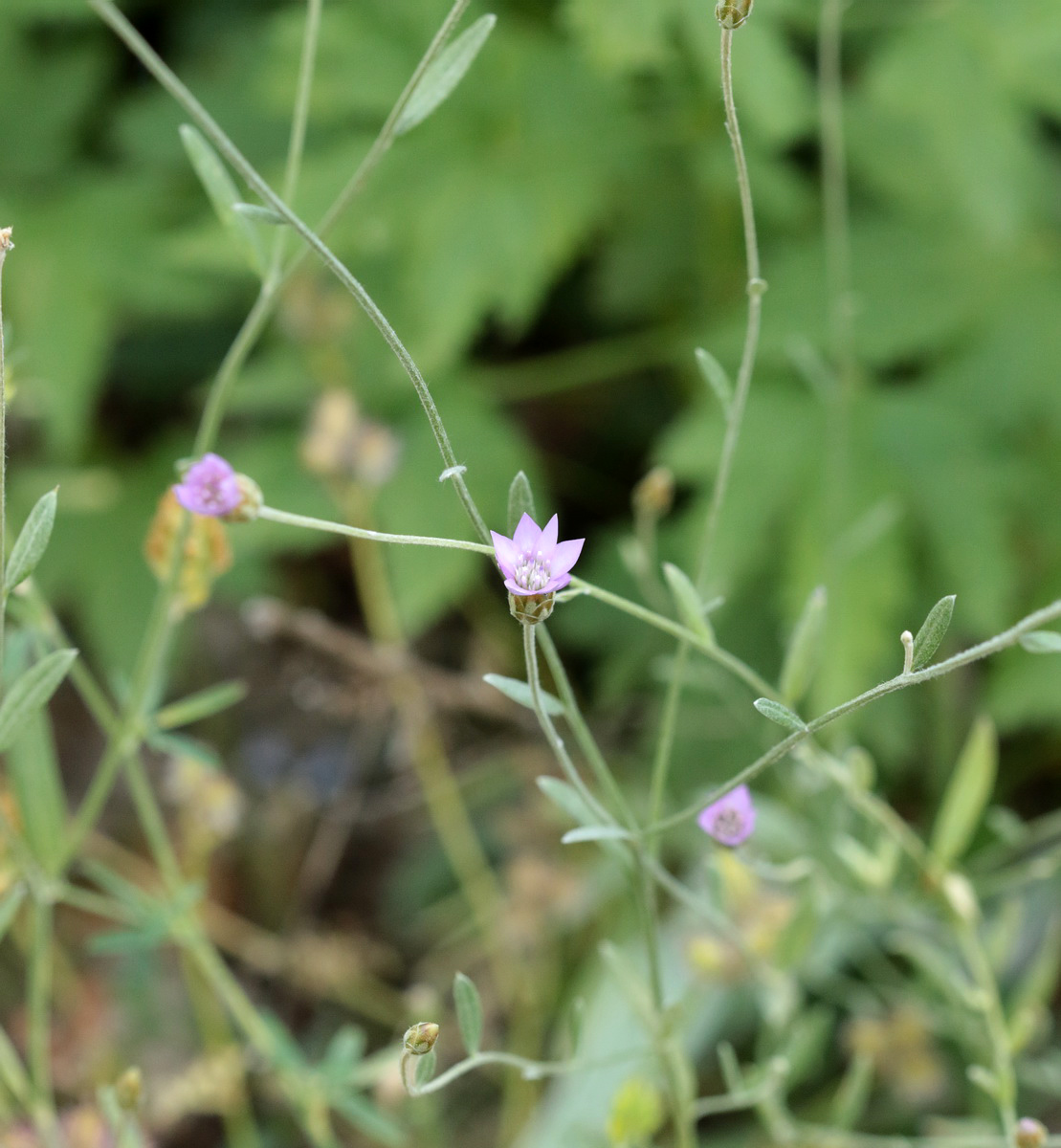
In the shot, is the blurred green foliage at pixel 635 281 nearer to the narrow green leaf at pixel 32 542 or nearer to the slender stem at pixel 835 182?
the slender stem at pixel 835 182

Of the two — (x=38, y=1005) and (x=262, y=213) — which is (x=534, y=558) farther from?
(x=38, y=1005)

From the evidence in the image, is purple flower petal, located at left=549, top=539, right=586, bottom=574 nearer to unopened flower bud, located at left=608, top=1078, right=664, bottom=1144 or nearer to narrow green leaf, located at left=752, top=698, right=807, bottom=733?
narrow green leaf, located at left=752, top=698, right=807, bottom=733

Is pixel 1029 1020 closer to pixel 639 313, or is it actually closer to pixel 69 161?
pixel 639 313

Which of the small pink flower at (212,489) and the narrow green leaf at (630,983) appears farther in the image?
the narrow green leaf at (630,983)

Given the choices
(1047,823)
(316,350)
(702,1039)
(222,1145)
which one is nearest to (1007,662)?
(1047,823)

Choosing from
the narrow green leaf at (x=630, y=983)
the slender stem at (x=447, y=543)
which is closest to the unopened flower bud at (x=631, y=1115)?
the narrow green leaf at (x=630, y=983)
